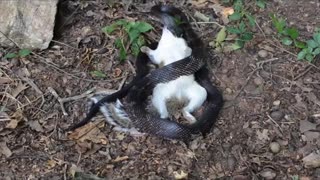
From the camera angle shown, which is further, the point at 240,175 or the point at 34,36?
the point at 34,36

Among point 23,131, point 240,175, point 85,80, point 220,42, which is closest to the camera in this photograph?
point 240,175

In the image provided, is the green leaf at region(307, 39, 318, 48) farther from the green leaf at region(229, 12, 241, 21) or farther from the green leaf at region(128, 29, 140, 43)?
the green leaf at region(128, 29, 140, 43)

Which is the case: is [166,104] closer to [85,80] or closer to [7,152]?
[85,80]

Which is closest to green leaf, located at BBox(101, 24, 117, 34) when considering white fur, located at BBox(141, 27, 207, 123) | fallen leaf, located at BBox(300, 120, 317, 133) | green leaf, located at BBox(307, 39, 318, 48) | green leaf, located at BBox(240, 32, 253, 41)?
white fur, located at BBox(141, 27, 207, 123)

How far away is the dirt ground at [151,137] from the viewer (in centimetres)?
373

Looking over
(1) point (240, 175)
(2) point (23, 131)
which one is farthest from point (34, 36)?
(1) point (240, 175)

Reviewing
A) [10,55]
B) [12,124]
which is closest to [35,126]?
[12,124]

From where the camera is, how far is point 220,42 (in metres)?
4.68

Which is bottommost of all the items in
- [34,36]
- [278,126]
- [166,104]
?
[278,126]

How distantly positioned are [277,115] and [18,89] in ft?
6.71

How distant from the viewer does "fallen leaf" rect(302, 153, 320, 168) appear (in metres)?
3.76

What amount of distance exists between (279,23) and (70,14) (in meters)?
1.89

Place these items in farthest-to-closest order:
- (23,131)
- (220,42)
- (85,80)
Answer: (220,42), (85,80), (23,131)

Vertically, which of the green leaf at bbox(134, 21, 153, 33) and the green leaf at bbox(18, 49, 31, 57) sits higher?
the green leaf at bbox(18, 49, 31, 57)
